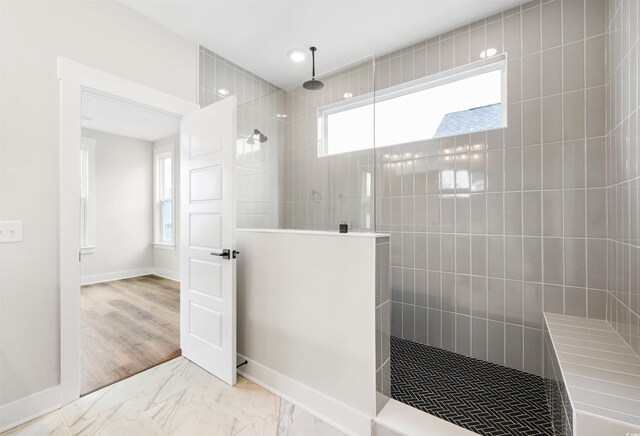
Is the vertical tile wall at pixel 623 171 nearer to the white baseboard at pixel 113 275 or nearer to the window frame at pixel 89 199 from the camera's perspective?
the white baseboard at pixel 113 275

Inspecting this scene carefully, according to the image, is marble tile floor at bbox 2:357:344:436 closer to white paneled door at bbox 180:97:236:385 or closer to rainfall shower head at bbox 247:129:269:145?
white paneled door at bbox 180:97:236:385

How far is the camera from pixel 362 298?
1.57 meters

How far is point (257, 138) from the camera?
7.85 ft

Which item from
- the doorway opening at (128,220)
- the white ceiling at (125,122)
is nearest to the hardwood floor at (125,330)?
the doorway opening at (128,220)

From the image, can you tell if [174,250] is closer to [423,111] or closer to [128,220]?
[128,220]

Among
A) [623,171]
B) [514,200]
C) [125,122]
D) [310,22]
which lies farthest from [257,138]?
[125,122]

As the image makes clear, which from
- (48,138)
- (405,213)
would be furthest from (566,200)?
(48,138)

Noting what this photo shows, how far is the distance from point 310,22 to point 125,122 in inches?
149

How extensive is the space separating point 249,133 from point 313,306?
1553mm

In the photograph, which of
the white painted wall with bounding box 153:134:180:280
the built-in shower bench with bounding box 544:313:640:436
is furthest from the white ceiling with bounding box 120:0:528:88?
the white painted wall with bounding box 153:134:180:280

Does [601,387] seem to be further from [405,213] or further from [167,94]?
[167,94]

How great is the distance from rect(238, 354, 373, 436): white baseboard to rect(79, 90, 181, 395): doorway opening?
1.38 metres

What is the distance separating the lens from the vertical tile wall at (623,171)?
1.37 metres

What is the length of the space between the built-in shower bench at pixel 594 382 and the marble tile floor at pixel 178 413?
46.0 inches
